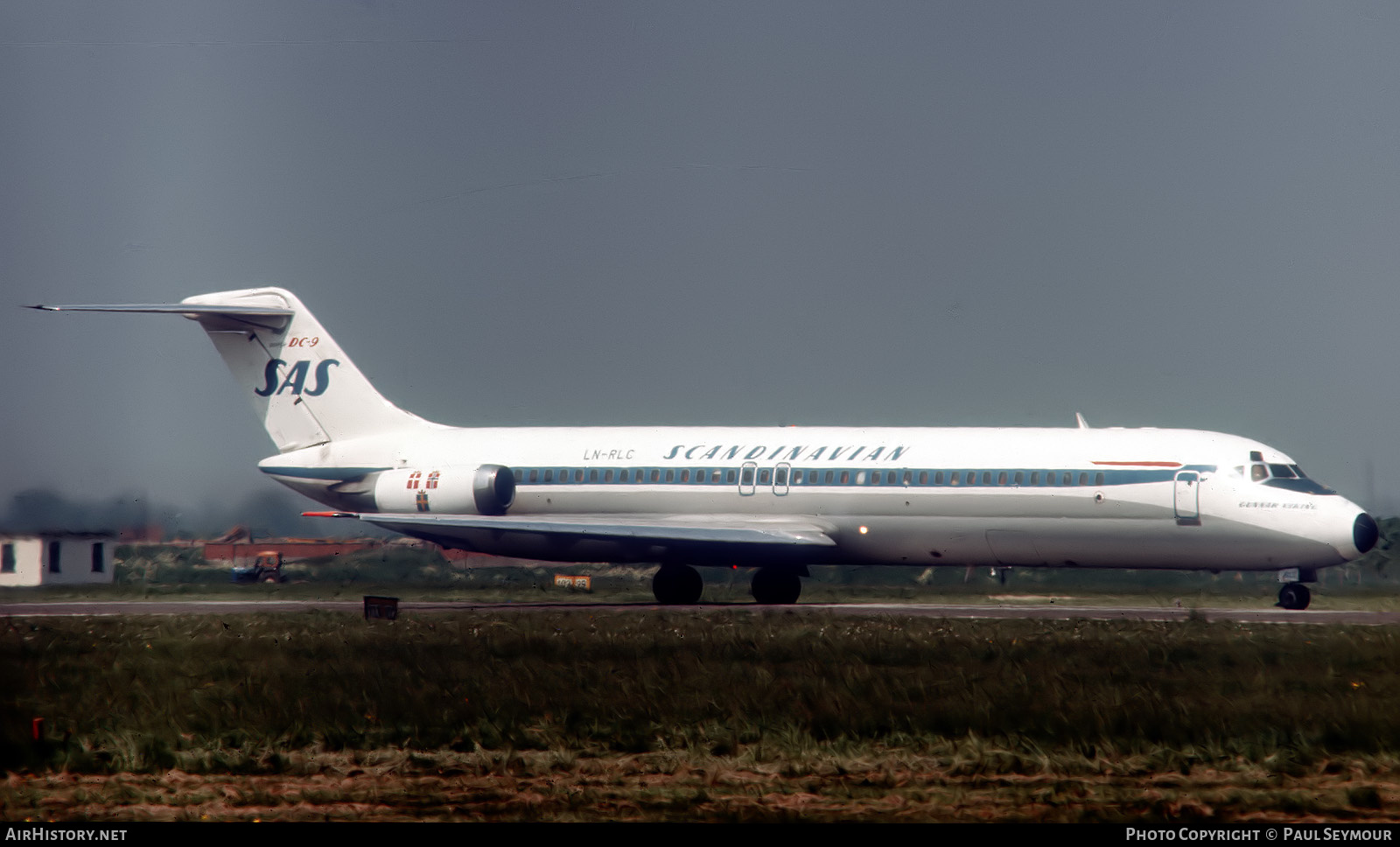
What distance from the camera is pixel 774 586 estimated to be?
36.1m

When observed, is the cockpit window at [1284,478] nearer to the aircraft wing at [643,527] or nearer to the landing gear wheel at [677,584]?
the aircraft wing at [643,527]

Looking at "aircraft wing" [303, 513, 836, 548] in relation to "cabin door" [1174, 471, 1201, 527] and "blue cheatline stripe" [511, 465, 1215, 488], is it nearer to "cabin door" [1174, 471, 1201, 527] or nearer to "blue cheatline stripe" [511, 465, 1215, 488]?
"blue cheatline stripe" [511, 465, 1215, 488]

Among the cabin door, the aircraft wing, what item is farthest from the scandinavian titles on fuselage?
the cabin door

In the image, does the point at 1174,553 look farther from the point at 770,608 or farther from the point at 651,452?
the point at 651,452

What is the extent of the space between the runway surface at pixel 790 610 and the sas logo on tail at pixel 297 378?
21.4ft

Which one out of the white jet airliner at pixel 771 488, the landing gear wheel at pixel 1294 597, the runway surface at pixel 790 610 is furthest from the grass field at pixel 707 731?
the white jet airliner at pixel 771 488

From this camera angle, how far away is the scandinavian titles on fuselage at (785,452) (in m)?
33.8

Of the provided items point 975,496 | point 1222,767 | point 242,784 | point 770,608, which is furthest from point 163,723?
point 975,496

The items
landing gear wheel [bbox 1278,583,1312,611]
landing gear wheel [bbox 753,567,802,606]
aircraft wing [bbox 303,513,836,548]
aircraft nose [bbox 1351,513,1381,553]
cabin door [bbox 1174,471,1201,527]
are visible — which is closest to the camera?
aircraft nose [bbox 1351,513,1381,553]

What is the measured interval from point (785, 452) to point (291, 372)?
1368 centimetres

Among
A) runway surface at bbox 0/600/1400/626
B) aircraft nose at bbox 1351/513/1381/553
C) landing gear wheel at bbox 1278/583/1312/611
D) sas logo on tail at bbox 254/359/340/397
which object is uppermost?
sas logo on tail at bbox 254/359/340/397

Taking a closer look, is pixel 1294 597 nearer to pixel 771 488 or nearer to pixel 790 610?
pixel 790 610

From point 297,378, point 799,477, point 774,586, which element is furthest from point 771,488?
point 297,378

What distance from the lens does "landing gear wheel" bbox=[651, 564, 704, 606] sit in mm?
36094
